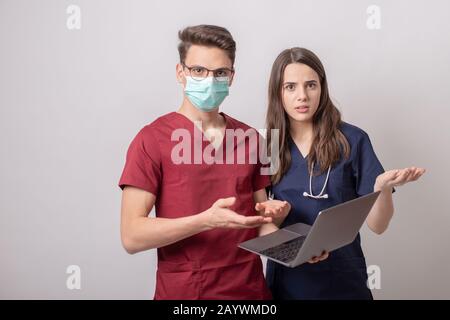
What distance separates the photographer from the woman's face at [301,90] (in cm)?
144

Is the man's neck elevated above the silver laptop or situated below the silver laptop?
above

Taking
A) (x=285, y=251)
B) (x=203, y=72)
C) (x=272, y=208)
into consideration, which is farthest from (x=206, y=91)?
(x=285, y=251)

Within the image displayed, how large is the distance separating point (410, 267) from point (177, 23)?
57.9 inches

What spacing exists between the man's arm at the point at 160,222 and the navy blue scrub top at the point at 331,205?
0.35 m

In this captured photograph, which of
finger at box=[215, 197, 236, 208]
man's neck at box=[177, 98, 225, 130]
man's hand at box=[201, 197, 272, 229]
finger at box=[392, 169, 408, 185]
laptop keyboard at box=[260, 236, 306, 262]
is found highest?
man's neck at box=[177, 98, 225, 130]

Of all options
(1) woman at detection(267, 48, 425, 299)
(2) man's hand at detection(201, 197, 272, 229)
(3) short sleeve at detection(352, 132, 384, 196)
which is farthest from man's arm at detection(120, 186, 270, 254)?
(3) short sleeve at detection(352, 132, 384, 196)

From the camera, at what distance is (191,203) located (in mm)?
1245

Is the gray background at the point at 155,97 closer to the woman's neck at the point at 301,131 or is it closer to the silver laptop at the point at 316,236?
the woman's neck at the point at 301,131

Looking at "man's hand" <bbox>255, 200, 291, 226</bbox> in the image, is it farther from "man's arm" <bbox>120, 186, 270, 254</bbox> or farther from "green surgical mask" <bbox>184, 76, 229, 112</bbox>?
"green surgical mask" <bbox>184, 76, 229, 112</bbox>

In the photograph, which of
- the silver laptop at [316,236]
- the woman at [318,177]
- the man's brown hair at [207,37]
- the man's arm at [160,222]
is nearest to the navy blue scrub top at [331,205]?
the woman at [318,177]

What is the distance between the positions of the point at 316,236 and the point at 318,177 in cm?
38

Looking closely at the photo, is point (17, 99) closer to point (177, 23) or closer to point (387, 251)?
point (177, 23)

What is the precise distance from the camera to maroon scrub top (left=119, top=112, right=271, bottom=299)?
1237 millimetres

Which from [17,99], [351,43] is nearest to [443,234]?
[351,43]
